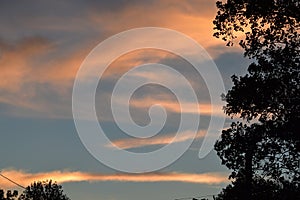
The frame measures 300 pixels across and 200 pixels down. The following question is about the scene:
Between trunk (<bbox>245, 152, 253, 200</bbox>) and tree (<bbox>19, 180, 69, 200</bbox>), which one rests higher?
tree (<bbox>19, 180, 69, 200</bbox>)

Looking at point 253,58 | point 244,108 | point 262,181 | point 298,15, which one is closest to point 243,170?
point 262,181

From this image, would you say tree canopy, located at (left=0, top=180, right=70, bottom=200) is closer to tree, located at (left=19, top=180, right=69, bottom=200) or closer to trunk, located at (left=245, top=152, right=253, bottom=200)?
tree, located at (left=19, top=180, right=69, bottom=200)

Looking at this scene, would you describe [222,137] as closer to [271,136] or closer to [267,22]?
[271,136]

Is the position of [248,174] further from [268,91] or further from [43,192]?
[43,192]

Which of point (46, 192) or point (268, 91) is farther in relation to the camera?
point (46, 192)

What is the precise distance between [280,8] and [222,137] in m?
6.92

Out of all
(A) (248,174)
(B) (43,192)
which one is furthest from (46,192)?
(A) (248,174)

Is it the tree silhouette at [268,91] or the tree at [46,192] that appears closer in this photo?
the tree silhouette at [268,91]

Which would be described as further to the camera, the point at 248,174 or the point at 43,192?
the point at 43,192

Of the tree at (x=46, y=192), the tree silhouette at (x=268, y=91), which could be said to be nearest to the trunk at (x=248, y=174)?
the tree silhouette at (x=268, y=91)

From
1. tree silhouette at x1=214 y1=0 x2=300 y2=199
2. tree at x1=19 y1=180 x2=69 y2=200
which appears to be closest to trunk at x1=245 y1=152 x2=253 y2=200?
tree silhouette at x1=214 y1=0 x2=300 y2=199

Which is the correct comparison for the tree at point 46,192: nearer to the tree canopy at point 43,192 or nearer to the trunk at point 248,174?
the tree canopy at point 43,192

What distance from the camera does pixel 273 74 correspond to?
31.7 m

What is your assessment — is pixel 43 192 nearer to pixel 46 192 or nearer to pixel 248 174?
pixel 46 192
